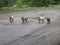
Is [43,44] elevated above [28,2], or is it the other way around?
[43,44]

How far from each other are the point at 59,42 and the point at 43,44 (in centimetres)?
96

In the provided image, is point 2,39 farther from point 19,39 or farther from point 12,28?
point 12,28

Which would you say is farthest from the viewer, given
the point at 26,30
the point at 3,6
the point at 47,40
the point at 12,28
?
the point at 3,6

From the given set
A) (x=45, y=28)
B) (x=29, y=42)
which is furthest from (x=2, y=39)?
(x=45, y=28)

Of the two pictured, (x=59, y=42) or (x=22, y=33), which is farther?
(x=22, y=33)

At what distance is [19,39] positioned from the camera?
15.0m

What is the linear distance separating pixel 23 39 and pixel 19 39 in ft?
0.84

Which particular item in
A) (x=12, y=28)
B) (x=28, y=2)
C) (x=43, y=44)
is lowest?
(x=28, y=2)

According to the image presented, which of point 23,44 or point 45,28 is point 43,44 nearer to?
point 23,44

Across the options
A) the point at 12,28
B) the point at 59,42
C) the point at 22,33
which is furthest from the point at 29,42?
the point at 12,28

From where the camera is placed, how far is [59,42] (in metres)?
13.5

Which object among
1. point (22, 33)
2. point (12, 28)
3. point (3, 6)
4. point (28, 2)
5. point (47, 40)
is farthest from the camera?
point (28, 2)

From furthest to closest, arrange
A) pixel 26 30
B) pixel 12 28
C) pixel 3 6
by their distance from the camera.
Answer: pixel 3 6
pixel 12 28
pixel 26 30

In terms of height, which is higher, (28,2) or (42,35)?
(42,35)
